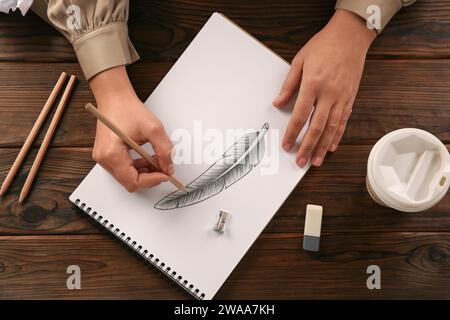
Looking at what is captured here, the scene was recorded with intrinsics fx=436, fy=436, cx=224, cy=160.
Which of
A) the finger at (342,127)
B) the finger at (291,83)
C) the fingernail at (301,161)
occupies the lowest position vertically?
the fingernail at (301,161)

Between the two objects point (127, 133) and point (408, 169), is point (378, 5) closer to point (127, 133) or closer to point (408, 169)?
point (408, 169)

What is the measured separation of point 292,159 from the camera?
27.1 inches

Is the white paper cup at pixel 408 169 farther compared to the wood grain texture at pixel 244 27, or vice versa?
the wood grain texture at pixel 244 27

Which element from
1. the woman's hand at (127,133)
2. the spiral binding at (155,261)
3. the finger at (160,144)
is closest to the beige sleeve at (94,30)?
the woman's hand at (127,133)

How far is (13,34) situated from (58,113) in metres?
0.16

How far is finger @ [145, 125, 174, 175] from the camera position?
638 mm

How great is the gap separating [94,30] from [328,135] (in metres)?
0.39

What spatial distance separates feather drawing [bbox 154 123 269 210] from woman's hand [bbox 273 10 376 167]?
0.16ft

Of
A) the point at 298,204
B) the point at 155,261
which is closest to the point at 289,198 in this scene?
the point at 298,204

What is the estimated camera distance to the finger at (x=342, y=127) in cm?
69

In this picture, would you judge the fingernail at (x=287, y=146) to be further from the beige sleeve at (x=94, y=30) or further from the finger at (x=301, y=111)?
the beige sleeve at (x=94, y=30)

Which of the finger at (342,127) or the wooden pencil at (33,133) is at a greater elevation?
the finger at (342,127)

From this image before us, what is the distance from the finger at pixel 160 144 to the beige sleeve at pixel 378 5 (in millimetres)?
341
